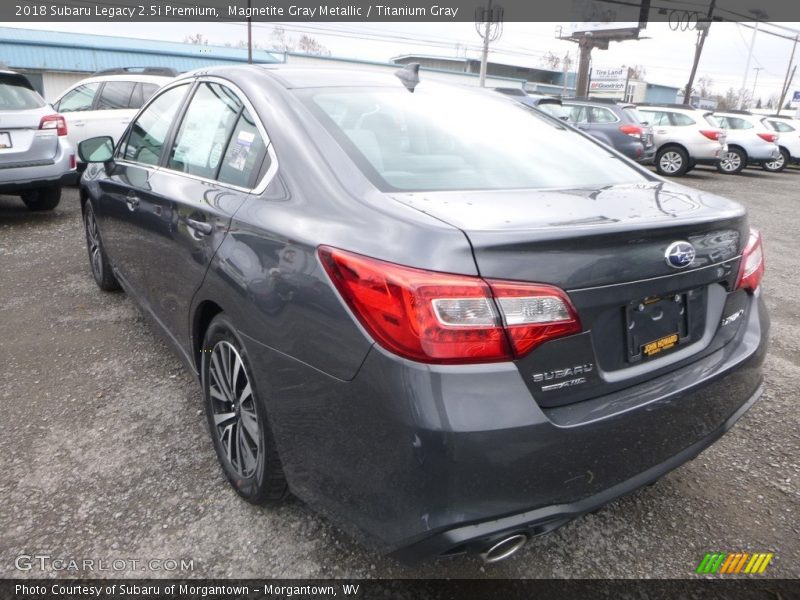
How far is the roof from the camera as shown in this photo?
25.7 metres

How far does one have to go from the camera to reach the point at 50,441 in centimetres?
263

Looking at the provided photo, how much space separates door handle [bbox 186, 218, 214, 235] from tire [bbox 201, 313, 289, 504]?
0.32 meters

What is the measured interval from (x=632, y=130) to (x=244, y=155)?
41.3ft

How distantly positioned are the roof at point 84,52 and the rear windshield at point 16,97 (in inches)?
Result: 859

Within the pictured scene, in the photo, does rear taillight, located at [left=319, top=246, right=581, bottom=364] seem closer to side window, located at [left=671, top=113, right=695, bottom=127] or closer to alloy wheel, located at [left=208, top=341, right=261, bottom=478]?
alloy wheel, located at [left=208, top=341, right=261, bottom=478]

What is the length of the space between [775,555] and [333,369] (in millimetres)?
1683

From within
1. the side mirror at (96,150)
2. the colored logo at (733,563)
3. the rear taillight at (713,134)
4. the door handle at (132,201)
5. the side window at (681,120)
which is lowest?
the colored logo at (733,563)

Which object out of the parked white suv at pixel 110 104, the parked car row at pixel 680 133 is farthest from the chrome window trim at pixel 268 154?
the parked car row at pixel 680 133

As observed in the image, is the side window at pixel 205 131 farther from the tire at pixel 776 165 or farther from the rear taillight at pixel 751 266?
the tire at pixel 776 165

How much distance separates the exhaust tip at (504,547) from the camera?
4.95 ft

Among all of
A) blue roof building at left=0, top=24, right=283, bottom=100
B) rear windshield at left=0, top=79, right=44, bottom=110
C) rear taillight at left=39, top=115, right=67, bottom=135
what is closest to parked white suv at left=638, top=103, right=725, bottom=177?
rear taillight at left=39, top=115, right=67, bottom=135

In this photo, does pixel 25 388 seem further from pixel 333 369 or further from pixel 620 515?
pixel 620 515

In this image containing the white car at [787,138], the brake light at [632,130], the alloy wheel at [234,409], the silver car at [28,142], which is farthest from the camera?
the white car at [787,138]

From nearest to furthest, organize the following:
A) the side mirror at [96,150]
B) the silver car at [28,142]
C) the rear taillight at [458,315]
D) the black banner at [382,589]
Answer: the rear taillight at [458,315] → the black banner at [382,589] → the side mirror at [96,150] → the silver car at [28,142]
